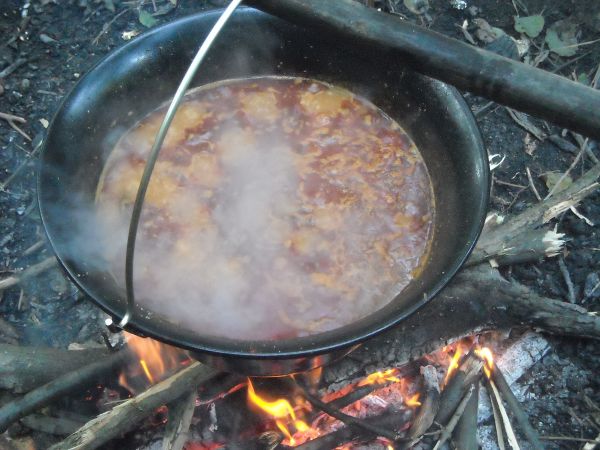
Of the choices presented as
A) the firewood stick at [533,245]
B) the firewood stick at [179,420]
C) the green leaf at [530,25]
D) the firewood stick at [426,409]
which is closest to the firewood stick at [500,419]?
the firewood stick at [426,409]

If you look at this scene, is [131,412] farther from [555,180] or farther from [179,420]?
[555,180]

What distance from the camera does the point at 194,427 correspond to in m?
2.69

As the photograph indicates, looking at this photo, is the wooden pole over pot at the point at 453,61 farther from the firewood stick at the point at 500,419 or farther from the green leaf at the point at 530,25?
the green leaf at the point at 530,25

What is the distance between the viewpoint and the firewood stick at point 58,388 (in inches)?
97.7

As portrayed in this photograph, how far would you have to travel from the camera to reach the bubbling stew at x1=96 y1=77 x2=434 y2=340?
85.4 inches

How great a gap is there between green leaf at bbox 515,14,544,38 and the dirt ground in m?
0.06

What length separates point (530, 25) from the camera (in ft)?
13.8

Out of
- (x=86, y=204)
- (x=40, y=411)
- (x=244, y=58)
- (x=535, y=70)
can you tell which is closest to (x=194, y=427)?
(x=40, y=411)

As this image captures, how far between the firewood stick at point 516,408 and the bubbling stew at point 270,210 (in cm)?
97

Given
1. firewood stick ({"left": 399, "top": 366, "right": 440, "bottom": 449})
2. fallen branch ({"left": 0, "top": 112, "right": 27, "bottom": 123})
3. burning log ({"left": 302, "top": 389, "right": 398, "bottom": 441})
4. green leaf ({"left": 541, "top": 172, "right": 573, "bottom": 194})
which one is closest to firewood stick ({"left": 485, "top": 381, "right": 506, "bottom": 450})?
firewood stick ({"left": 399, "top": 366, "right": 440, "bottom": 449})

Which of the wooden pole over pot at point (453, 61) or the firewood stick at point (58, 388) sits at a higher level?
the wooden pole over pot at point (453, 61)

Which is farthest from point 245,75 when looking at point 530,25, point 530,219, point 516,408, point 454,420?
point 530,25

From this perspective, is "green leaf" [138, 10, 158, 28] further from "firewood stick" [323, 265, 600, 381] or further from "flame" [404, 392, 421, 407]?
"flame" [404, 392, 421, 407]

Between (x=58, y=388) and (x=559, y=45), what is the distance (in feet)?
12.9
